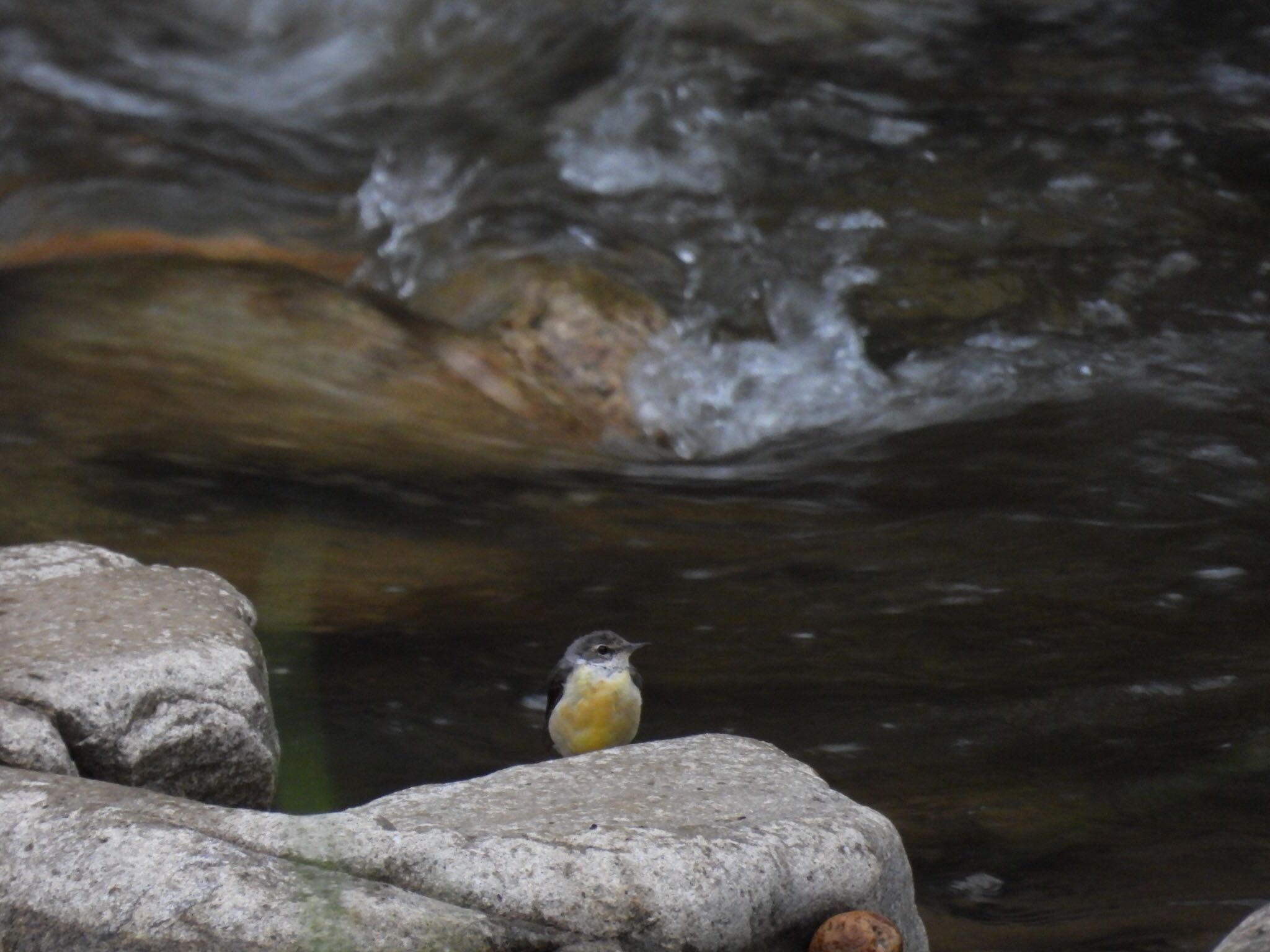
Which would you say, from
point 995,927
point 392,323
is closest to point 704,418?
point 392,323

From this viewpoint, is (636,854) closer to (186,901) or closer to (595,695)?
(186,901)

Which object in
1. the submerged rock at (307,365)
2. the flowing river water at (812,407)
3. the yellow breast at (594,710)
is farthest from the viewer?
the submerged rock at (307,365)

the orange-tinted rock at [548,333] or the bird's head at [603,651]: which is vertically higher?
the bird's head at [603,651]

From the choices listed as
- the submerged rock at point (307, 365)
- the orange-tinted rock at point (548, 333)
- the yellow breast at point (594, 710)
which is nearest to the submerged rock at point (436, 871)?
the yellow breast at point (594, 710)

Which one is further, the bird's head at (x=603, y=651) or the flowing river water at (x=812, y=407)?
the flowing river water at (x=812, y=407)

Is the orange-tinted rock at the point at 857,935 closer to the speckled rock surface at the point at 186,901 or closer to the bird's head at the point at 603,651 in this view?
the speckled rock surface at the point at 186,901

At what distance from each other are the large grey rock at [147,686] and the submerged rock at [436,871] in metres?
0.37

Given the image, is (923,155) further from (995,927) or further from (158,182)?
(995,927)

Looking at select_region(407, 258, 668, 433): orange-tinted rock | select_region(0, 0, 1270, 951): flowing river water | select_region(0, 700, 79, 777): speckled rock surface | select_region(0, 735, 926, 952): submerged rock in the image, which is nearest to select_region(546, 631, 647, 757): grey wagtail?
select_region(0, 0, 1270, 951): flowing river water

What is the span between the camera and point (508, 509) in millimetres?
7660

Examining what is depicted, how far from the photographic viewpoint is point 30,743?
11.5ft

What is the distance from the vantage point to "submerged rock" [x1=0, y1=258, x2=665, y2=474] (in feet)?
26.7

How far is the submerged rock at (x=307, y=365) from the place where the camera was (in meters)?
8.12

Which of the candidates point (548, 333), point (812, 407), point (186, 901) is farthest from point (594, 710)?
point (812, 407)
